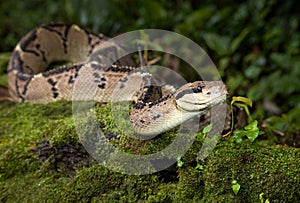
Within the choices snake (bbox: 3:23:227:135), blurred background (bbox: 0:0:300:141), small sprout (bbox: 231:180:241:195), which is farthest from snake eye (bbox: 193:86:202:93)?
blurred background (bbox: 0:0:300:141)

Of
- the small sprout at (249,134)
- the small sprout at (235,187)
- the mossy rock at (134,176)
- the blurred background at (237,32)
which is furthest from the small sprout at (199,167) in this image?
the blurred background at (237,32)

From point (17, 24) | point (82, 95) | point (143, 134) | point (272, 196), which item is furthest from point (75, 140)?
point (17, 24)

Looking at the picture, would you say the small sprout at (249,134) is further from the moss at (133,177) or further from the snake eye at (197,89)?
the snake eye at (197,89)

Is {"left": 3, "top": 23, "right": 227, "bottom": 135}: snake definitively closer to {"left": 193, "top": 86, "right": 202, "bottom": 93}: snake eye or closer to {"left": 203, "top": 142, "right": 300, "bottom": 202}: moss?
{"left": 193, "top": 86, "right": 202, "bottom": 93}: snake eye

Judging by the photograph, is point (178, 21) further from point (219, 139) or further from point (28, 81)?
point (219, 139)

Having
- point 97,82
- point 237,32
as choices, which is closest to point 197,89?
point 97,82

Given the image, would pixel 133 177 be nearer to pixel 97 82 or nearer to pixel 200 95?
pixel 200 95
